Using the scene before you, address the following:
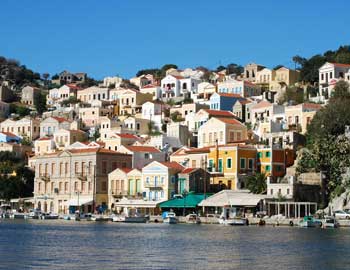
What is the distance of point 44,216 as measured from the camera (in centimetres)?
9181

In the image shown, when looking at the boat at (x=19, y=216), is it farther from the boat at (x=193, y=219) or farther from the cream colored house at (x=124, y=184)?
the boat at (x=193, y=219)

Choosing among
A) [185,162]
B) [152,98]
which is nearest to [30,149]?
[152,98]

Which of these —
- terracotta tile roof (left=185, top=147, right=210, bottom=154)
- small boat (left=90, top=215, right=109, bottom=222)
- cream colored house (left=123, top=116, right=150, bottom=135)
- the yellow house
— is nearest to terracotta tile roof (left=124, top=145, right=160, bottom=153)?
terracotta tile roof (left=185, top=147, right=210, bottom=154)

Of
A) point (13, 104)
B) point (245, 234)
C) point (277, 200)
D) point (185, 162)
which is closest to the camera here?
point (245, 234)

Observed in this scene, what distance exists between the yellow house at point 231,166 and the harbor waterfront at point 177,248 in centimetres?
1580

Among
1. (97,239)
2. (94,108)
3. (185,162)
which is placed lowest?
(97,239)

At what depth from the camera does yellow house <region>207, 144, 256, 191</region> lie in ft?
269

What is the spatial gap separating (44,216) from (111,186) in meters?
8.36

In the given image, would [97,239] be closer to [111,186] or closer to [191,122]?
[111,186]

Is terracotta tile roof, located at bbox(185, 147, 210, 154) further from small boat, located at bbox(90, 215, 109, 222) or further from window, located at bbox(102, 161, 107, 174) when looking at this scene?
small boat, located at bbox(90, 215, 109, 222)

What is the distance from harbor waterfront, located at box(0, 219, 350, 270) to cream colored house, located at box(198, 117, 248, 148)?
2481cm

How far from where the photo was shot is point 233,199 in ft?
251

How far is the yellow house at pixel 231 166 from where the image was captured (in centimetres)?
8212

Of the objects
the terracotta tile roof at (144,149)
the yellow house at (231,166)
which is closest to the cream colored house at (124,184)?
the terracotta tile roof at (144,149)
